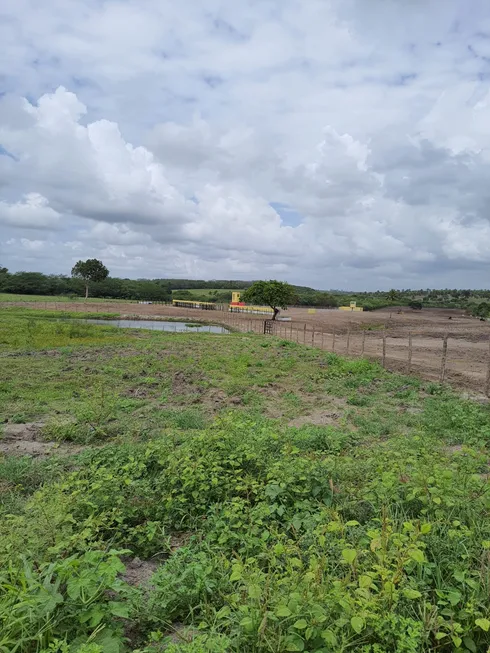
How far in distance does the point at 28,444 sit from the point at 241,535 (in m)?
5.21

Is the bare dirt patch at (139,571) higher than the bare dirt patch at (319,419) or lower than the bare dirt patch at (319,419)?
higher

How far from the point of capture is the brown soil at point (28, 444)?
6631mm

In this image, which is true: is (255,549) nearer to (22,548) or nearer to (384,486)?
(384,486)

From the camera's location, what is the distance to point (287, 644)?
Answer: 2215mm

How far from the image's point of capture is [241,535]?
362 centimetres

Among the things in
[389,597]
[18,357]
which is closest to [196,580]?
[389,597]

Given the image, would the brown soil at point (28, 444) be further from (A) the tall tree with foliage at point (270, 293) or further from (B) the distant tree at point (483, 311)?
(B) the distant tree at point (483, 311)

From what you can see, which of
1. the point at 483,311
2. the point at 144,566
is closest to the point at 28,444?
the point at 144,566

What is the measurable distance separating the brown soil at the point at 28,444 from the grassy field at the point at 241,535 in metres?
0.05

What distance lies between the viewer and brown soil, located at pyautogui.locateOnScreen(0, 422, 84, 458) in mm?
6631

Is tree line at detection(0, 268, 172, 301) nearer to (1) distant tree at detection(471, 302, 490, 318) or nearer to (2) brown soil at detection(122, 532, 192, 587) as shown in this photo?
(1) distant tree at detection(471, 302, 490, 318)

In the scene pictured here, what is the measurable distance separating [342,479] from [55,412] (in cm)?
718

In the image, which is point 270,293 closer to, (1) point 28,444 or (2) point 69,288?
(1) point 28,444

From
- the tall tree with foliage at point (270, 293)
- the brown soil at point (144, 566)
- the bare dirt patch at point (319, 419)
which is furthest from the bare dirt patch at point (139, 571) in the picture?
the tall tree with foliage at point (270, 293)
